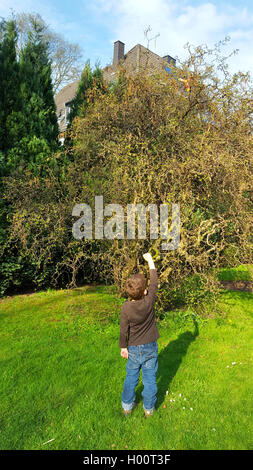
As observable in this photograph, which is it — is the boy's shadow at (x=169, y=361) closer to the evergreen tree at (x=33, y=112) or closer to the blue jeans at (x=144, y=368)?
the blue jeans at (x=144, y=368)

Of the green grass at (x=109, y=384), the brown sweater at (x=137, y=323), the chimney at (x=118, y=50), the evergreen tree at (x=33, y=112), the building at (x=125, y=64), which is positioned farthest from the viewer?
the chimney at (x=118, y=50)

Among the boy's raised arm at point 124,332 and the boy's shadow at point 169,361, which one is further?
the boy's shadow at point 169,361

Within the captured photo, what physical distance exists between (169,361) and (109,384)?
100cm

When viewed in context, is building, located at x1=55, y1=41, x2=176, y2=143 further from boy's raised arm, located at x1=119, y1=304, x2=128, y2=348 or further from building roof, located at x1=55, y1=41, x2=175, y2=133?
boy's raised arm, located at x1=119, y1=304, x2=128, y2=348

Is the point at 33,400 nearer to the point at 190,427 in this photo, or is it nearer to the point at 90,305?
the point at 190,427

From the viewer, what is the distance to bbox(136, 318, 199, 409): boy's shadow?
3566 millimetres

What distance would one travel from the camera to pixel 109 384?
3.63m

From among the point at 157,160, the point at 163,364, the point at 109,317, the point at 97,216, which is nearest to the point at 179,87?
the point at 157,160

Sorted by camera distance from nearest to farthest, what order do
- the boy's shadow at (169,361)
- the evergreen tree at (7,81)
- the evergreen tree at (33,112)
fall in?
the boy's shadow at (169,361) < the evergreen tree at (7,81) < the evergreen tree at (33,112)

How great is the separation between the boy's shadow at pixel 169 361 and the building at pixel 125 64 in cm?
528

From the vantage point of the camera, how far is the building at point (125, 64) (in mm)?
6743

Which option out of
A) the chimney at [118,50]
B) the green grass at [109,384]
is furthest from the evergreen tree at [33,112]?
the chimney at [118,50]

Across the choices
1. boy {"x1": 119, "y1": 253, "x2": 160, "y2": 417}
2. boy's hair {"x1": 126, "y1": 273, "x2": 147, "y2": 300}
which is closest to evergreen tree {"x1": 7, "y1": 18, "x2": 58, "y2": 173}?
boy's hair {"x1": 126, "y1": 273, "x2": 147, "y2": 300}

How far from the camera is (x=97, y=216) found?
5926mm
